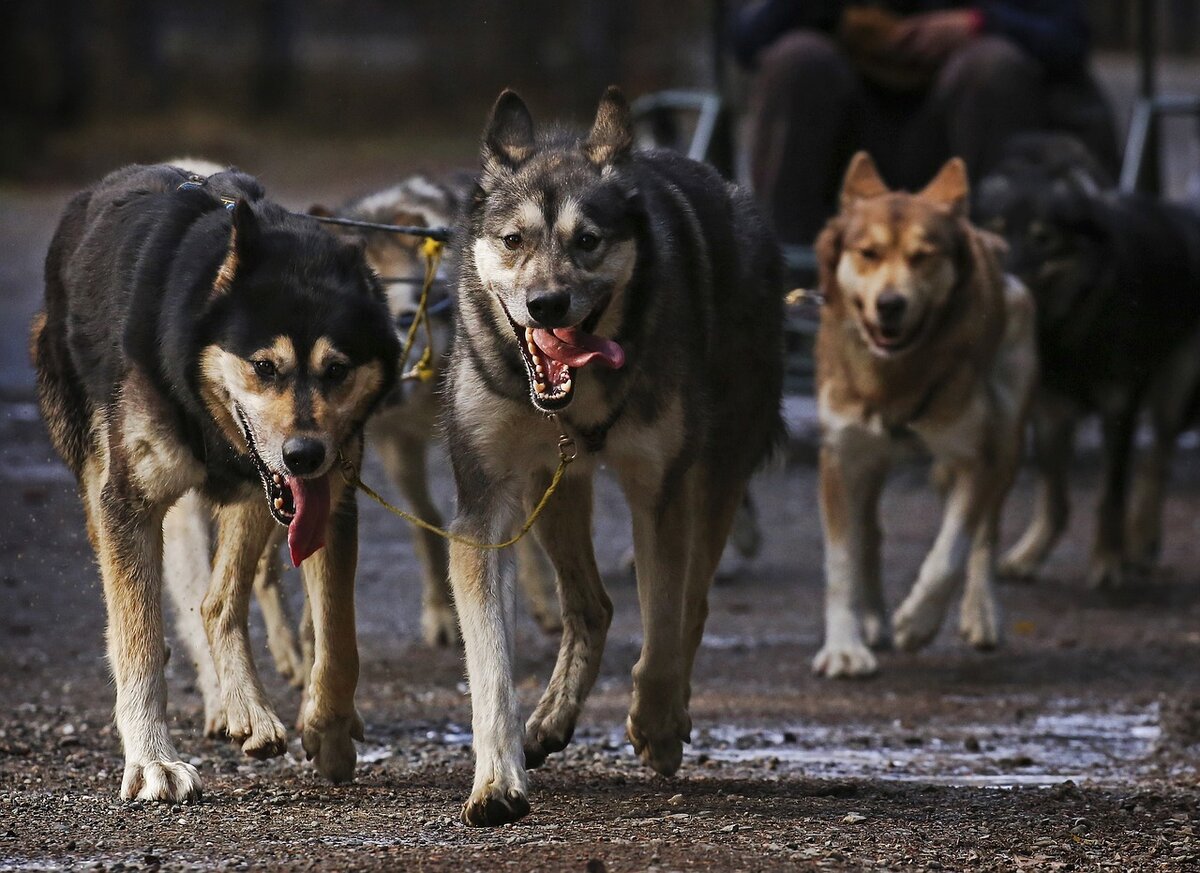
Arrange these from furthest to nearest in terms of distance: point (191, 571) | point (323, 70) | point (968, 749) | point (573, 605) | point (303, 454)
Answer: point (323, 70) < point (968, 749) < point (191, 571) < point (573, 605) < point (303, 454)

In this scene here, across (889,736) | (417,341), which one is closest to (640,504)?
(889,736)

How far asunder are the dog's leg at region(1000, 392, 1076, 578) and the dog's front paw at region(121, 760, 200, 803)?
4.60m

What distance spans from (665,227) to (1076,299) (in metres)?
3.70

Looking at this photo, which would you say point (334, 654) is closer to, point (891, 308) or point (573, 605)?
point (573, 605)

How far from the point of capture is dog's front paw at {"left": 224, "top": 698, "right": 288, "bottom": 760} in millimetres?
4316

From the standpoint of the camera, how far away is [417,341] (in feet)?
21.1

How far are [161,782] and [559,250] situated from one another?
143 cm

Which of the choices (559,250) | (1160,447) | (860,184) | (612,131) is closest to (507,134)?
(612,131)

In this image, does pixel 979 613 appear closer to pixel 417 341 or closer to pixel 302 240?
pixel 417 341

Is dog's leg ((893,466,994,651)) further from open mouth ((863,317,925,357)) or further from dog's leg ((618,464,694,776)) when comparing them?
dog's leg ((618,464,694,776))

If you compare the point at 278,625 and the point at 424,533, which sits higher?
the point at 424,533

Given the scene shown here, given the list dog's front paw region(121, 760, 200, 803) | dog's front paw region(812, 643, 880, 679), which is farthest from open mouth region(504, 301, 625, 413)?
dog's front paw region(812, 643, 880, 679)

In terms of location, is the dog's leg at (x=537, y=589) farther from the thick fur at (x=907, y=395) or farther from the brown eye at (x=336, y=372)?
the brown eye at (x=336, y=372)

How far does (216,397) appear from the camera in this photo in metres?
4.22
